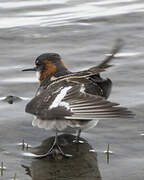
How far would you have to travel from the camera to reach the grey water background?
7.35 m

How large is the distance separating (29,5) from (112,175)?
347 inches

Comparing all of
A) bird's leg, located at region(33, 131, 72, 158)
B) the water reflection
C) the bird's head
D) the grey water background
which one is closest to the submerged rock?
the grey water background

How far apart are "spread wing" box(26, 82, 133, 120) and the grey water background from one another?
67 centimetres

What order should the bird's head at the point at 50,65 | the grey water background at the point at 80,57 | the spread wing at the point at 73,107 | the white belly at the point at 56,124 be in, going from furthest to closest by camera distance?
the bird's head at the point at 50,65, the grey water background at the point at 80,57, the white belly at the point at 56,124, the spread wing at the point at 73,107

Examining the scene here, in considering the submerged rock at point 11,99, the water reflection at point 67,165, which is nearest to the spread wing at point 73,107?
the water reflection at point 67,165

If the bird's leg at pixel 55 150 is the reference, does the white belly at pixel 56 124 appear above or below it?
above

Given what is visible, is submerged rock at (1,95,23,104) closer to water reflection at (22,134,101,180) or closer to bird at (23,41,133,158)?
bird at (23,41,133,158)

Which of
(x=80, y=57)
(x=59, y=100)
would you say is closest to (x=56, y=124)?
(x=59, y=100)

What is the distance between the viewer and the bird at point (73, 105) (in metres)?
6.63

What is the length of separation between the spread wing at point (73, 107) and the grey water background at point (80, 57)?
673mm

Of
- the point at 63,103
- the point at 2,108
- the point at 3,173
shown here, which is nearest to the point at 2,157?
the point at 3,173

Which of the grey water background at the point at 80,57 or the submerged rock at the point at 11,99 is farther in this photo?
the submerged rock at the point at 11,99

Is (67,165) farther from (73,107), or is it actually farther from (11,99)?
(11,99)

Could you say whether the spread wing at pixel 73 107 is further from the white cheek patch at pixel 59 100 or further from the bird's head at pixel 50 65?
the bird's head at pixel 50 65
